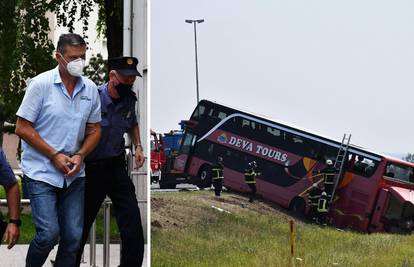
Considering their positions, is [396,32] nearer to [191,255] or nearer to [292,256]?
[292,256]

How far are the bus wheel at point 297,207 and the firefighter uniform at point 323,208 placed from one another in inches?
2.6

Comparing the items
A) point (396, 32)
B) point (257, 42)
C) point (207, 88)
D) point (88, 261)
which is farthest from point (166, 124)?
point (88, 261)

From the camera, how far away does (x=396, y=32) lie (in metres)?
3.22

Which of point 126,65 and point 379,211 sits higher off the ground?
point 126,65

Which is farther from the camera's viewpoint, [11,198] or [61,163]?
[61,163]

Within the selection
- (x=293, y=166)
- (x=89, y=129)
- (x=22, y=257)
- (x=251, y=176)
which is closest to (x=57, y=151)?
(x=89, y=129)

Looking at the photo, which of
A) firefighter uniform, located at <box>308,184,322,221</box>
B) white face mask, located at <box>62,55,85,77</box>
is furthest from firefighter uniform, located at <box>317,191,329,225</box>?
white face mask, located at <box>62,55,85,77</box>

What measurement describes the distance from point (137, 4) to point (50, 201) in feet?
3.32

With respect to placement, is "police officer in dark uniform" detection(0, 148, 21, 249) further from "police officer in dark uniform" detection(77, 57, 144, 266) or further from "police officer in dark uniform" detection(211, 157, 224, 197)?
"police officer in dark uniform" detection(211, 157, 224, 197)

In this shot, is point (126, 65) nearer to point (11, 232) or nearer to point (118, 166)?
point (118, 166)

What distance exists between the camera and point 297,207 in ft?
10.5

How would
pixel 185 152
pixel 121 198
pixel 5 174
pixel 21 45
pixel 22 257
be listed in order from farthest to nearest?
pixel 21 45, pixel 22 257, pixel 121 198, pixel 185 152, pixel 5 174

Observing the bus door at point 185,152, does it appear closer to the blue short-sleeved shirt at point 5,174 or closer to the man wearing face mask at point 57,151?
the man wearing face mask at point 57,151

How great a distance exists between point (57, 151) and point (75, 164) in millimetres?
90
